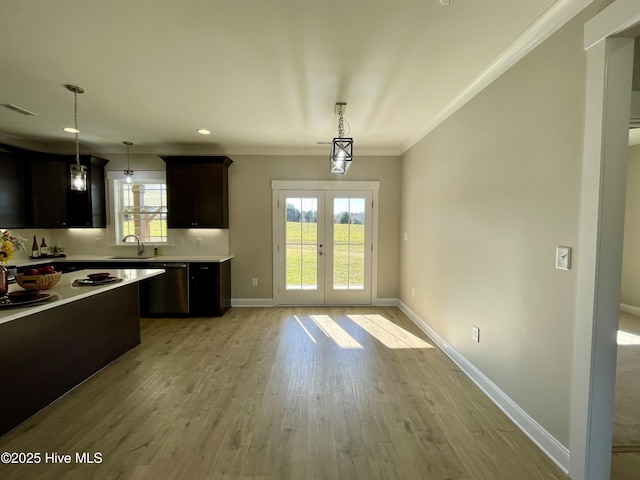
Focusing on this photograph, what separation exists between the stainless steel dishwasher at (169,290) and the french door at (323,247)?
1389 mm

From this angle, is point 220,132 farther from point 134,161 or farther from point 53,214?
point 53,214

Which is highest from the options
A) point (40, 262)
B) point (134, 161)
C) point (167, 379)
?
point (134, 161)

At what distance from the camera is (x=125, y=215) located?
4.67 metres

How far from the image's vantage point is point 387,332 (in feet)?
11.7

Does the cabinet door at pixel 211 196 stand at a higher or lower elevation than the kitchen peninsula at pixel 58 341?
higher

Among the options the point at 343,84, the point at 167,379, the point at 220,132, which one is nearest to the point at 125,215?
the point at 220,132

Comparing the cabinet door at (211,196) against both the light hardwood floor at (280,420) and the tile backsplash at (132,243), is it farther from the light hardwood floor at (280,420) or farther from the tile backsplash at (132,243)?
the light hardwood floor at (280,420)

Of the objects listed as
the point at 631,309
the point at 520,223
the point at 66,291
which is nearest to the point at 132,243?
the point at 66,291

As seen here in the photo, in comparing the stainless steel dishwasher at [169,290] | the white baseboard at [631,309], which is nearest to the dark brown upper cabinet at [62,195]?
the stainless steel dishwasher at [169,290]

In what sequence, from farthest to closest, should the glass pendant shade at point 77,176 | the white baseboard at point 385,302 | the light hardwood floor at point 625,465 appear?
the white baseboard at point 385,302, the glass pendant shade at point 77,176, the light hardwood floor at point 625,465

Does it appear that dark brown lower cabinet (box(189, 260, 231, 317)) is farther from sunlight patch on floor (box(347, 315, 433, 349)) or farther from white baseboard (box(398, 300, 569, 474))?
white baseboard (box(398, 300, 569, 474))

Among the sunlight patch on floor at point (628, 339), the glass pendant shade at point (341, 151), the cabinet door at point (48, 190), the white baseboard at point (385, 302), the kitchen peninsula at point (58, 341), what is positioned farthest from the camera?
the white baseboard at point (385, 302)

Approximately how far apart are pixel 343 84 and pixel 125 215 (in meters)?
4.22

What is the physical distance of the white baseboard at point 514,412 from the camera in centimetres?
160
